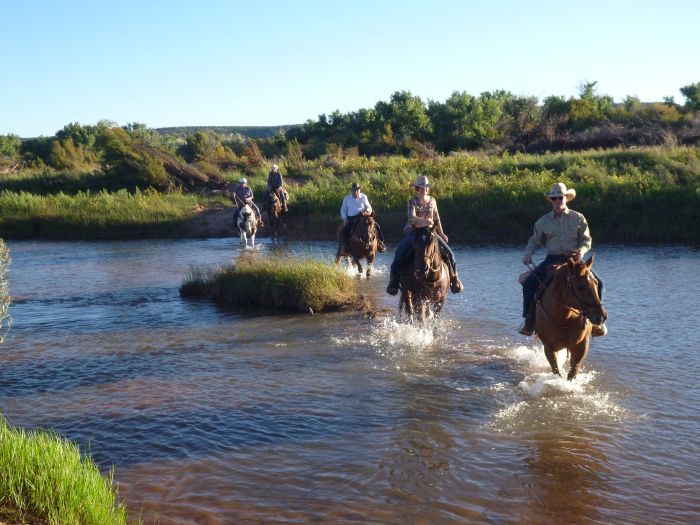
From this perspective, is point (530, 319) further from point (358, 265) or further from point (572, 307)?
point (358, 265)

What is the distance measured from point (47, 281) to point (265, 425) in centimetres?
1278

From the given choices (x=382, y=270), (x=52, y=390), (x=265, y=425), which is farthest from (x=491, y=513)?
(x=382, y=270)

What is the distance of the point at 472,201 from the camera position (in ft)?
86.8

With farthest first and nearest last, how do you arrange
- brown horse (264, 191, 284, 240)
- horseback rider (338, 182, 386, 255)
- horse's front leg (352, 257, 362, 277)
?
brown horse (264, 191, 284, 240), horse's front leg (352, 257, 362, 277), horseback rider (338, 182, 386, 255)

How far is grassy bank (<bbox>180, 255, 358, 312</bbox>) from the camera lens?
1395 centimetres

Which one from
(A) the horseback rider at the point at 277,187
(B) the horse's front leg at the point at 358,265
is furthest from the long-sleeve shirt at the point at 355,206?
(A) the horseback rider at the point at 277,187

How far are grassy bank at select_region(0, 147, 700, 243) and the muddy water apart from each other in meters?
10.1

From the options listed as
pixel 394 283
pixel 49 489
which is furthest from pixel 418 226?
pixel 49 489

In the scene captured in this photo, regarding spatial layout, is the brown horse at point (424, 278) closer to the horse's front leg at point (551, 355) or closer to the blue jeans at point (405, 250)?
the blue jeans at point (405, 250)

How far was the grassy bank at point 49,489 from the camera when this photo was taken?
4.87m

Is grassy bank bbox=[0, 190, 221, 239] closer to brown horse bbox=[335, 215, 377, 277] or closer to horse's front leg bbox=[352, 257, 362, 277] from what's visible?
horse's front leg bbox=[352, 257, 362, 277]

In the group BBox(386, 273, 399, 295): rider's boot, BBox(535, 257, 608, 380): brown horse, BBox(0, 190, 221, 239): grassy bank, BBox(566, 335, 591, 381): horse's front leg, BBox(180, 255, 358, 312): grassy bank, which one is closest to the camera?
BBox(535, 257, 608, 380): brown horse

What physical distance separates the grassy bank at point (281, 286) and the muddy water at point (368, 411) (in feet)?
1.89

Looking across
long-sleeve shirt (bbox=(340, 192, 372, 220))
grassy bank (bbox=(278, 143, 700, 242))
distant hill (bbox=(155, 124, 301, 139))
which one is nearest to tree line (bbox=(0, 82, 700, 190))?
grassy bank (bbox=(278, 143, 700, 242))
